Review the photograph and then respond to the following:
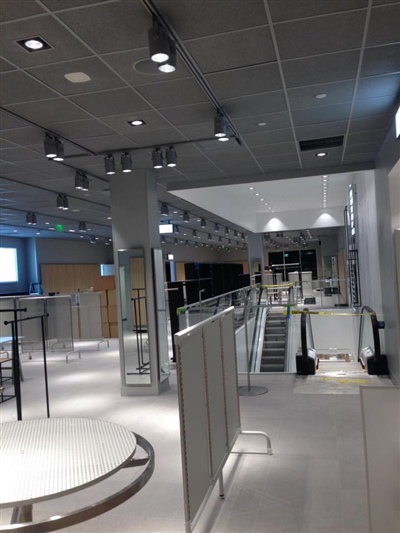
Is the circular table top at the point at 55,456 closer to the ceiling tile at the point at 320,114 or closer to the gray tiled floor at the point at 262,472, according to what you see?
the gray tiled floor at the point at 262,472

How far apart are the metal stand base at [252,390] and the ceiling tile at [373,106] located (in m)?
3.92

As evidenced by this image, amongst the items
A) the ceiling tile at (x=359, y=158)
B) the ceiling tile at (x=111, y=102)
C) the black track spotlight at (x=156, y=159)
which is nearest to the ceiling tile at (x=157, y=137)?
the black track spotlight at (x=156, y=159)

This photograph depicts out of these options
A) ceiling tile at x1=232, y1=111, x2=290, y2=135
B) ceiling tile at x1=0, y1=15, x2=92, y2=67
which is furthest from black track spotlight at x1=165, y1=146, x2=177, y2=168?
ceiling tile at x1=0, y1=15, x2=92, y2=67

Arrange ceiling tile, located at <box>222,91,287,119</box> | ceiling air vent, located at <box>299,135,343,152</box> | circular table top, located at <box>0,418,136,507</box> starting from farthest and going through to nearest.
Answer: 1. ceiling air vent, located at <box>299,135,343,152</box>
2. ceiling tile, located at <box>222,91,287,119</box>
3. circular table top, located at <box>0,418,136,507</box>

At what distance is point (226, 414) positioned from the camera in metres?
4.01

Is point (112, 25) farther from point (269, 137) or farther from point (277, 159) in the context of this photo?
point (277, 159)

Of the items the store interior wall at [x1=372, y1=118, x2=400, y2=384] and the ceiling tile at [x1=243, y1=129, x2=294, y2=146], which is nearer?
the ceiling tile at [x1=243, y1=129, x2=294, y2=146]

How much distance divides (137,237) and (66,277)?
49.3 ft

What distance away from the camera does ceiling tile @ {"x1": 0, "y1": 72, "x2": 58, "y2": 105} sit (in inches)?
148

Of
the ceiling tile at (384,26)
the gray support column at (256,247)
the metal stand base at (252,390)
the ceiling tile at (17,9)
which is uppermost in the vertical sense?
the ceiling tile at (384,26)

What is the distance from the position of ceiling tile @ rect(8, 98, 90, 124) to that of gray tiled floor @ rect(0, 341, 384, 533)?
11.3ft

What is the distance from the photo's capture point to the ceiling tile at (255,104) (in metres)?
4.50

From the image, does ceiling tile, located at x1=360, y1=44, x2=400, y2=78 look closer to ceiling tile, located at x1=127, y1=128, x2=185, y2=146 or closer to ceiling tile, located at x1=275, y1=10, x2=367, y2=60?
ceiling tile, located at x1=275, y1=10, x2=367, y2=60

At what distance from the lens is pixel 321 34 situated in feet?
10.9
